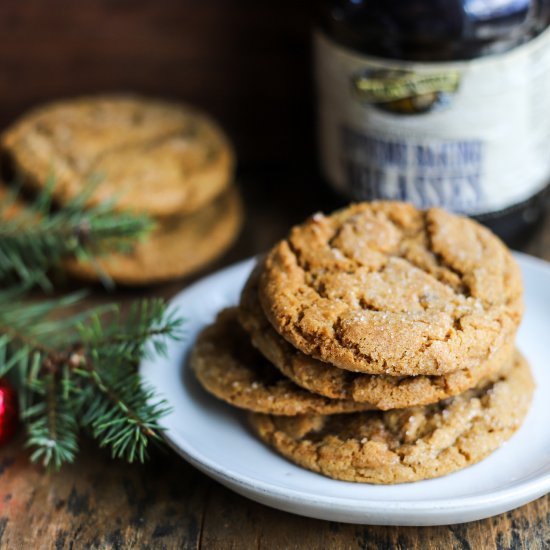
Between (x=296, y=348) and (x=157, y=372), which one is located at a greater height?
(x=296, y=348)

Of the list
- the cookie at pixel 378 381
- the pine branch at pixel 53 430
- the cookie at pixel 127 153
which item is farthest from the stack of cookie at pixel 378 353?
the cookie at pixel 127 153

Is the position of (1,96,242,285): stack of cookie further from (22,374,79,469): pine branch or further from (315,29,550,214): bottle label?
(22,374,79,469): pine branch

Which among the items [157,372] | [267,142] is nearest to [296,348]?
[157,372]

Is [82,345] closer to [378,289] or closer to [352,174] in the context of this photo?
[378,289]

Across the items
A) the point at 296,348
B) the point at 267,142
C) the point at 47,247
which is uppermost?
the point at 296,348

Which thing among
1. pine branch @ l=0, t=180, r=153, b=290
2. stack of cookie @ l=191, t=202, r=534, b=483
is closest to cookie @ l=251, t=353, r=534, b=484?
stack of cookie @ l=191, t=202, r=534, b=483

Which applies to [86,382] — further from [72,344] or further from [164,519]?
[164,519]

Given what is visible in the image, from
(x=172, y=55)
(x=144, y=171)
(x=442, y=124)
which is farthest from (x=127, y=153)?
(x=442, y=124)
